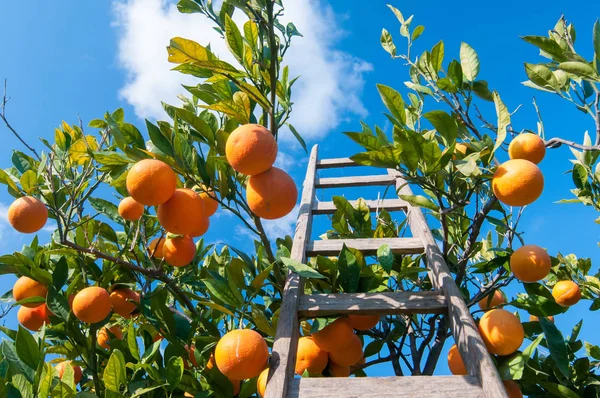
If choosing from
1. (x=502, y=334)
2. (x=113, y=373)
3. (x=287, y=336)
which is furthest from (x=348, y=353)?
(x=113, y=373)

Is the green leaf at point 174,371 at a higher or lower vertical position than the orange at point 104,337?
lower

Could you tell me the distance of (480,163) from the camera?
5.14ft

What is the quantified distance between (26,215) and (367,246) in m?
1.26

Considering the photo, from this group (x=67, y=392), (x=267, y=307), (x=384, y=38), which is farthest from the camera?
(x=384, y=38)

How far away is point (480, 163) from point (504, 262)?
395 millimetres

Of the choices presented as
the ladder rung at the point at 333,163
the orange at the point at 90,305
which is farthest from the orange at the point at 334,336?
the ladder rung at the point at 333,163

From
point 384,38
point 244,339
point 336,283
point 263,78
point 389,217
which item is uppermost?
point 384,38

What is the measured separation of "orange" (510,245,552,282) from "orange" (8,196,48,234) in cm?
168

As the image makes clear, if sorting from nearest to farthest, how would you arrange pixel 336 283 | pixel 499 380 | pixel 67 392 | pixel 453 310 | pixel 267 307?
pixel 499 380 → pixel 67 392 → pixel 453 310 → pixel 336 283 → pixel 267 307

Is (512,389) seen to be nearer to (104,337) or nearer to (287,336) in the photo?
(287,336)

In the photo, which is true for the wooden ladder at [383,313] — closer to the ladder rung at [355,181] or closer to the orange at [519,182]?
the orange at [519,182]

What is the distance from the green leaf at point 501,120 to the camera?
1.42 m

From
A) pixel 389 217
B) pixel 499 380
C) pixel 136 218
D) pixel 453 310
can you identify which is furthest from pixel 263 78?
pixel 389 217

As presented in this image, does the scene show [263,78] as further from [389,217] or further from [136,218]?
[389,217]
